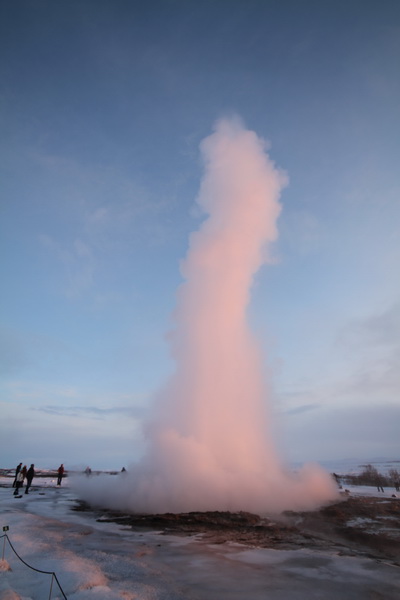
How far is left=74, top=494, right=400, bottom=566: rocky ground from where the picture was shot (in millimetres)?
11016

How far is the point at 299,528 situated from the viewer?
13.9 m

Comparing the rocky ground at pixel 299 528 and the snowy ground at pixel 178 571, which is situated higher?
the rocky ground at pixel 299 528

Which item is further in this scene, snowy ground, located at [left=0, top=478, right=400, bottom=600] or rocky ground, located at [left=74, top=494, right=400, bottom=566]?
rocky ground, located at [left=74, top=494, right=400, bottom=566]

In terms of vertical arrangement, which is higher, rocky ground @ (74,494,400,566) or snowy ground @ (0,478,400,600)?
rocky ground @ (74,494,400,566)

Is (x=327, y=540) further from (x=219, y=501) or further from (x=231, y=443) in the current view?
(x=231, y=443)

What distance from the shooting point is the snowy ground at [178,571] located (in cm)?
652

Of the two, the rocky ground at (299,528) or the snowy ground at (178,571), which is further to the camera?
the rocky ground at (299,528)

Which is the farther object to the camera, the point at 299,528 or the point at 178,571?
the point at 299,528

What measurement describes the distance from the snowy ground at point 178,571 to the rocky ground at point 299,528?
1.09 meters

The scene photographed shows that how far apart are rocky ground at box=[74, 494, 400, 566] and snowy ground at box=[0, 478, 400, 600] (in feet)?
3.57

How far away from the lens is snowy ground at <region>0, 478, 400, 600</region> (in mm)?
6516

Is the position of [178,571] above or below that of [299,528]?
below

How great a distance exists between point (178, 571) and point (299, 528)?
802cm

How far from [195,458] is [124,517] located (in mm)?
5907
